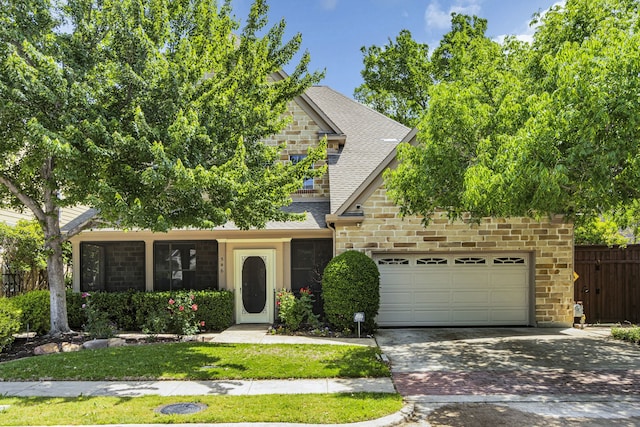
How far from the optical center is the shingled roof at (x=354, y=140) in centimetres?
1467

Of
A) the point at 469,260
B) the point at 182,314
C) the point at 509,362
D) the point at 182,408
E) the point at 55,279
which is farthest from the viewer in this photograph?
the point at 469,260

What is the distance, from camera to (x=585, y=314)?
14062 millimetres

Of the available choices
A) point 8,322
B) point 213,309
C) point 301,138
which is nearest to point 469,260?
point 301,138

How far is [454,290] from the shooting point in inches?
534

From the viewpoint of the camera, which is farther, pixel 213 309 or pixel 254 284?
pixel 254 284

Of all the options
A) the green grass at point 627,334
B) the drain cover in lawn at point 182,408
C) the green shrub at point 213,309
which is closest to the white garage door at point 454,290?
the green grass at point 627,334

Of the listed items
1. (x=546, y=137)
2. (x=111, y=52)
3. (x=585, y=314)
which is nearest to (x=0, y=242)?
(x=111, y=52)

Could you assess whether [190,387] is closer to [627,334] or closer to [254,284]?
[254,284]

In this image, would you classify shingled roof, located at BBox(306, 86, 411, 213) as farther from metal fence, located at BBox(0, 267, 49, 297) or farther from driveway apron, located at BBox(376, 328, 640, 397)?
metal fence, located at BBox(0, 267, 49, 297)

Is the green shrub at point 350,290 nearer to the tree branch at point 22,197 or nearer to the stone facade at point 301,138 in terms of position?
the stone facade at point 301,138

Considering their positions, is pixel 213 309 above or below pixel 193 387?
above

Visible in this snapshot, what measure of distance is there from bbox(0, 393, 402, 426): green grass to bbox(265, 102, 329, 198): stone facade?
9505 millimetres

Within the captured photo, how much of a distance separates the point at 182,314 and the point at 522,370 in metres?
8.52

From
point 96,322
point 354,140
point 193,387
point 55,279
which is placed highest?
point 354,140
